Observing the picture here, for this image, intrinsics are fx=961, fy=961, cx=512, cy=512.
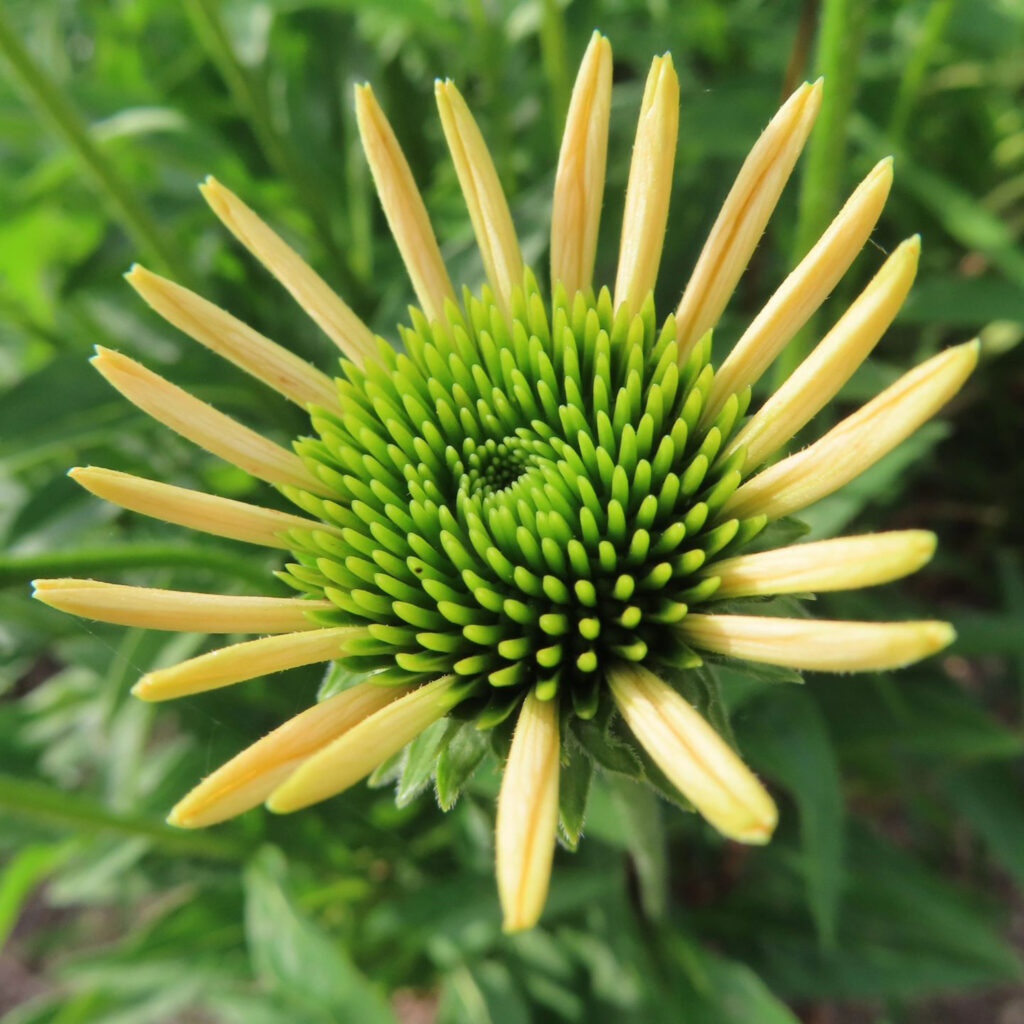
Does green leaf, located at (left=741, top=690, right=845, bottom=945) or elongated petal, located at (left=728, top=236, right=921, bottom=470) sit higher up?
elongated petal, located at (left=728, top=236, right=921, bottom=470)

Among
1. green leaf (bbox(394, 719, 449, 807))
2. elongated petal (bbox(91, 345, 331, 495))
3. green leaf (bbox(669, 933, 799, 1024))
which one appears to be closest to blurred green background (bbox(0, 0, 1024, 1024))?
green leaf (bbox(669, 933, 799, 1024))

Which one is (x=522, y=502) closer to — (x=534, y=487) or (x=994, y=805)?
(x=534, y=487)

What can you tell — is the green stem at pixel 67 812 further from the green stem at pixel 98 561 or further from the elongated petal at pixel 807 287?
the elongated petal at pixel 807 287

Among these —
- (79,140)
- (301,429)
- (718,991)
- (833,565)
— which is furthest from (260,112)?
(718,991)

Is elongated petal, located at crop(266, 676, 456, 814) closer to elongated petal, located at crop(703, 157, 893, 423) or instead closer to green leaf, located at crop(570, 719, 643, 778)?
green leaf, located at crop(570, 719, 643, 778)

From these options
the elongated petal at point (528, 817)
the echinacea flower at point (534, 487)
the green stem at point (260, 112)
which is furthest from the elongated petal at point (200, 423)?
the green stem at point (260, 112)

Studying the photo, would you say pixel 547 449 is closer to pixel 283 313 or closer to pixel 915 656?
pixel 915 656

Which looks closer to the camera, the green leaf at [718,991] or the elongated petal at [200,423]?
the elongated petal at [200,423]
